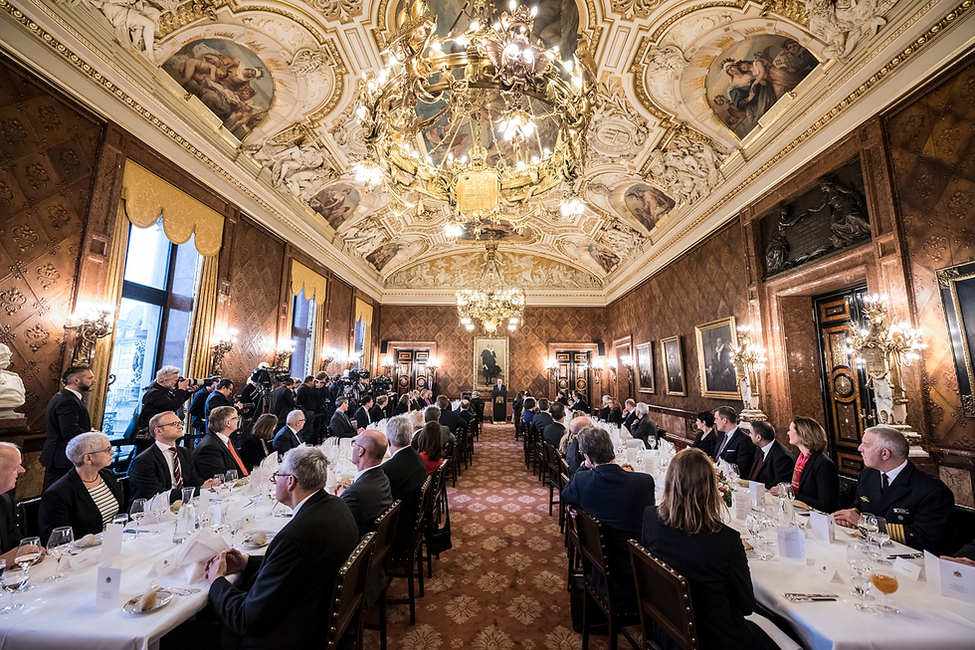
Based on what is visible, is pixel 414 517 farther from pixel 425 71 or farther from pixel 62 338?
pixel 62 338

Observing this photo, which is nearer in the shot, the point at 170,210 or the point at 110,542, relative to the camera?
the point at 110,542

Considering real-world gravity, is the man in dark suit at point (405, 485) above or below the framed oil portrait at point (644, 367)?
below

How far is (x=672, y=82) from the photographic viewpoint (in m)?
6.75

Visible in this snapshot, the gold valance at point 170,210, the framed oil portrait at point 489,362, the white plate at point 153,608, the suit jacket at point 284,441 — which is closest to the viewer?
the white plate at point 153,608

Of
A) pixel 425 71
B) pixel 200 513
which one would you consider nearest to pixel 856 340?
pixel 425 71

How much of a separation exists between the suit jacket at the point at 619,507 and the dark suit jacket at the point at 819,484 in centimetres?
160

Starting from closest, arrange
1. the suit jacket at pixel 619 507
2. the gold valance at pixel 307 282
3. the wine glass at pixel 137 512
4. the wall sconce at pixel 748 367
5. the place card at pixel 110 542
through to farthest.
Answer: the place card at pixel 110 542
the wine glass at pixel 137 512
the suit jacket at pixel 619 507
the wall sconce at pixel 748 367
the gold valance at pixel 307 282

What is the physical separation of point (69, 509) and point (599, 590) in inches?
130

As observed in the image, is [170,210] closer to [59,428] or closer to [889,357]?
[59,428]

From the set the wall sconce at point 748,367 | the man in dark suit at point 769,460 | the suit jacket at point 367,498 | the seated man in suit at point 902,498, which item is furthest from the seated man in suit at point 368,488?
the wall sconce at point 748,367

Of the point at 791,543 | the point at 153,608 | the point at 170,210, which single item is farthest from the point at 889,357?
the point at 170,210

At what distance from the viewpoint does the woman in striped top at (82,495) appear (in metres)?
2.45

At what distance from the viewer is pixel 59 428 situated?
4.09 metres

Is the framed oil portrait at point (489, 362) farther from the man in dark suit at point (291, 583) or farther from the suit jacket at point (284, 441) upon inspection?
the man in dark suit at point (291, 583)
